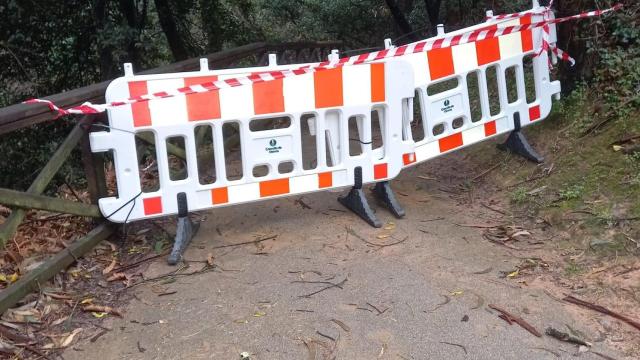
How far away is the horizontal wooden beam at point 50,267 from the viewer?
147 inches

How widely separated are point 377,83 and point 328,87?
17.5 inches

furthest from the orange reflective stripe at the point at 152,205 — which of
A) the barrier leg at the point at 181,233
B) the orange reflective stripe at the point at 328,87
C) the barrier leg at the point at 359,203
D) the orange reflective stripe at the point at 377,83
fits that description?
the orange reflective stripe at the point at 377,83

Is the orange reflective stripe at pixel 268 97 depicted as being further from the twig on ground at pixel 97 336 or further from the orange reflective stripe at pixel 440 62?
the twig on ground at pixel 97 336

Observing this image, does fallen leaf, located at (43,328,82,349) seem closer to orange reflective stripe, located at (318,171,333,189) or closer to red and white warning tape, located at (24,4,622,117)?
red and white warning tape, located at (24,4,622,117)

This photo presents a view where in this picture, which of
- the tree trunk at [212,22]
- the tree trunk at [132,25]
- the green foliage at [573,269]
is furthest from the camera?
the tree trunk at [212,22]

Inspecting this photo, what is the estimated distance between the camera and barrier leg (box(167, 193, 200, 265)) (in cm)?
467

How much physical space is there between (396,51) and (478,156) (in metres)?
1.86

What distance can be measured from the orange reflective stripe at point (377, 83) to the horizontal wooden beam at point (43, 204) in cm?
249

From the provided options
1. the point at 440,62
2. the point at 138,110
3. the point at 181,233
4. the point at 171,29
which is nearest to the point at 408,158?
the point at 440,62

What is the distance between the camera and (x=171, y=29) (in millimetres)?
10758

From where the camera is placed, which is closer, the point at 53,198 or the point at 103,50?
the point at 53,198

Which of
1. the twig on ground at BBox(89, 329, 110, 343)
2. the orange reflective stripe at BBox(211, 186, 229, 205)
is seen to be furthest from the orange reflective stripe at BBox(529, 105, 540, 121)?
the twig on ground at BBox(89, 329, 110, 343)

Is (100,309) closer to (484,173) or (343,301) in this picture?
(343,301)

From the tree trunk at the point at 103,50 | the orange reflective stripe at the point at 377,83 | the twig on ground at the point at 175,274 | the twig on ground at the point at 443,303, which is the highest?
the tree trunk at the point at 103,50
